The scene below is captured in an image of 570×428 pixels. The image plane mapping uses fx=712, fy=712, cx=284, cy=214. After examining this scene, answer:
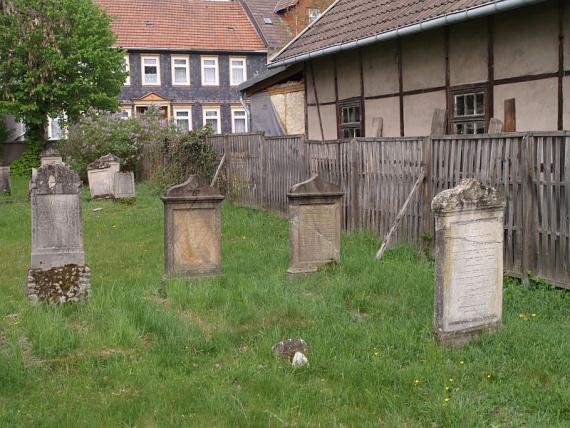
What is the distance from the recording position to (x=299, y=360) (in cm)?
545

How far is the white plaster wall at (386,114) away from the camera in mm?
13328

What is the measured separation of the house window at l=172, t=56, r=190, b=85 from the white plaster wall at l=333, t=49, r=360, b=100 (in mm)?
27819

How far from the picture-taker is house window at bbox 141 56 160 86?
133ft

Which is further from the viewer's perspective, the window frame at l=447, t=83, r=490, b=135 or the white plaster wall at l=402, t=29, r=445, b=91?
the white plaster wall at l=402, t=29, r=445, b=91

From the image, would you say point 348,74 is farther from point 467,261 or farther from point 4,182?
point 4,182

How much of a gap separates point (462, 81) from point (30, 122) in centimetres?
2543

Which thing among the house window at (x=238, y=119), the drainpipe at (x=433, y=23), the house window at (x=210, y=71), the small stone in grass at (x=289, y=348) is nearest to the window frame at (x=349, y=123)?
the drainpipe at (x=433, y=23)

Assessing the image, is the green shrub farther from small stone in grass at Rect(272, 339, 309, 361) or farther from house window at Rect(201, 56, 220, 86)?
small stone in grass at Rect(272, 339, 309, 361)

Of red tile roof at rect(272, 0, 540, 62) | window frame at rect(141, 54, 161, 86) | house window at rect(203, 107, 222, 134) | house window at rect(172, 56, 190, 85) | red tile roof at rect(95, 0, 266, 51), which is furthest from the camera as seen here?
house window at rect(203, 107, 222, 134)

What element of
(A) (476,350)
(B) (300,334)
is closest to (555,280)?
(A) (476,350)

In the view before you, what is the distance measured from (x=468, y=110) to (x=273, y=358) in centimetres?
740

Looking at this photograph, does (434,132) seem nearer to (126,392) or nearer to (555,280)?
(555,280)

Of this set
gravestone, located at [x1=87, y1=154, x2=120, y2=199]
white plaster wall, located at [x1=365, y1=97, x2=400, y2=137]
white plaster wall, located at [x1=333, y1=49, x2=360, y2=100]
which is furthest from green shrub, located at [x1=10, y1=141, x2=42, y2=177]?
white plaster wall, located at [x1=365, y1=97, x2=400, y2=137]

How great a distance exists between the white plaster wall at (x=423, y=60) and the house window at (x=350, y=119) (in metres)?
1.75
